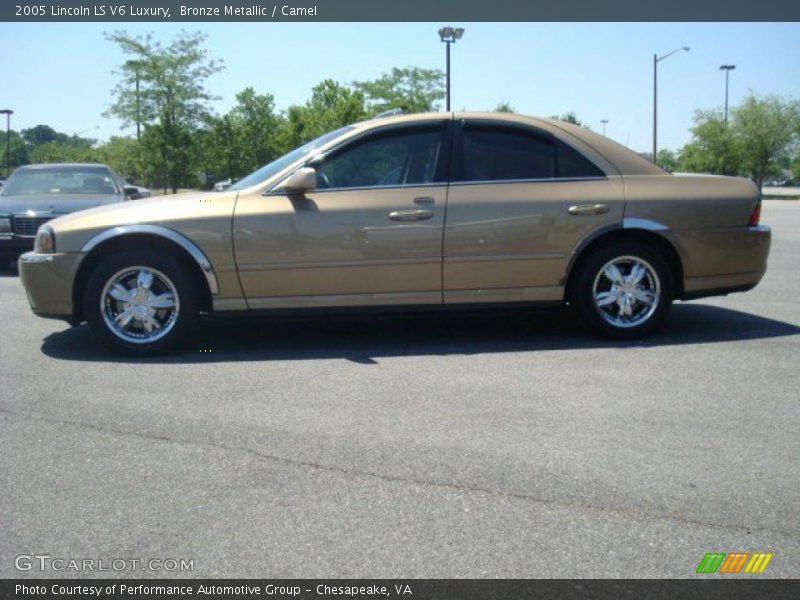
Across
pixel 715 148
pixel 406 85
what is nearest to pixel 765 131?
pixel 715 148

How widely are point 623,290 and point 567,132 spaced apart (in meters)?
1.27

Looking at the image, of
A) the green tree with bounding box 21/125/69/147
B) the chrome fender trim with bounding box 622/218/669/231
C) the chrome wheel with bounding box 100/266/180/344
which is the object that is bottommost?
the chrome wheel with bounding box 100/266/180/344

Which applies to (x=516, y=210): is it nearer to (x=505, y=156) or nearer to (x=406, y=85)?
(x=505, y=156)

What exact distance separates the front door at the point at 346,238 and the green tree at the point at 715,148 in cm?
6006

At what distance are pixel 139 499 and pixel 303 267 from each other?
2755 mm

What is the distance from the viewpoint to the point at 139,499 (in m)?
3.40

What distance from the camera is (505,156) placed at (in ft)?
20.5

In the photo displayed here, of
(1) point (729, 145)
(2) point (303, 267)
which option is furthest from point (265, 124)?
(1) point (729, 145)

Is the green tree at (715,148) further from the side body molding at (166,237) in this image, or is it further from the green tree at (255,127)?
the side body molding at (166,237)

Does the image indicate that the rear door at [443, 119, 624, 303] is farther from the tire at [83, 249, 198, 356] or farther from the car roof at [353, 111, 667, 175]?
the tire at [83, 249, 198, 356]

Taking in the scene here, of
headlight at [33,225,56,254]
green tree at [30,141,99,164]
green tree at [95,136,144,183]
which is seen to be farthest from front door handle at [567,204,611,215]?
green tree at [30,141,99,164]

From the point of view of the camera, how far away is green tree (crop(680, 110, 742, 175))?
2442 inches

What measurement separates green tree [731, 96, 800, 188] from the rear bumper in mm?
60151

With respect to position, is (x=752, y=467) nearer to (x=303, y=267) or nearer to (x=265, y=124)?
(x=303, y=267)
